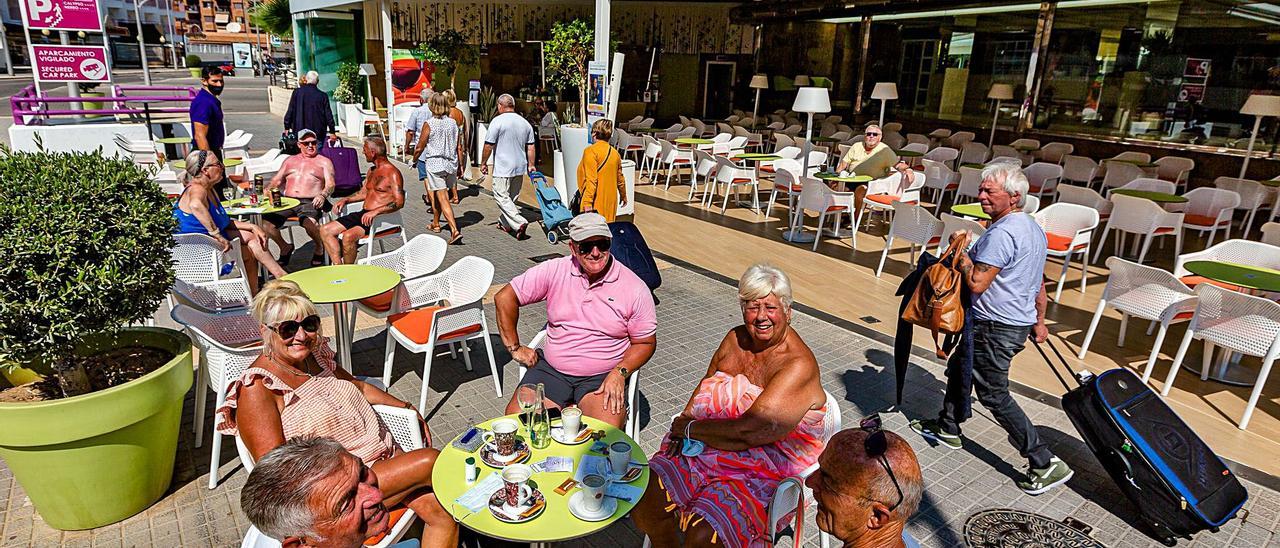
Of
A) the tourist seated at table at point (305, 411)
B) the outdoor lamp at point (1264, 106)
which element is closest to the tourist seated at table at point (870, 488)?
the tourist seated at table at point (305, 411)

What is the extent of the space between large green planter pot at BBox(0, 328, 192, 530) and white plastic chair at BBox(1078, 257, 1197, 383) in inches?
227

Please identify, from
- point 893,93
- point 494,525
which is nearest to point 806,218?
point 893,93

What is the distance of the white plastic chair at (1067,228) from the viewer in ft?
21.0

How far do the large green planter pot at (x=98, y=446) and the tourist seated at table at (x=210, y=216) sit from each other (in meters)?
2.06

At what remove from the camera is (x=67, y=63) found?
11164 mm

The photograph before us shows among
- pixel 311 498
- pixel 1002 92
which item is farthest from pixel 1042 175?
pixel 311 498

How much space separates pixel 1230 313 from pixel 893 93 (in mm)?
7971

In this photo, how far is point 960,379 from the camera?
12.0ft

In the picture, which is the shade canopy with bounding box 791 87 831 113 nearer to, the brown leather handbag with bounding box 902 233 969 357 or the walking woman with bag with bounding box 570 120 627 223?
the walking woman with bag with bounding box 570 120 627 223

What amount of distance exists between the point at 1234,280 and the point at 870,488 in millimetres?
4308

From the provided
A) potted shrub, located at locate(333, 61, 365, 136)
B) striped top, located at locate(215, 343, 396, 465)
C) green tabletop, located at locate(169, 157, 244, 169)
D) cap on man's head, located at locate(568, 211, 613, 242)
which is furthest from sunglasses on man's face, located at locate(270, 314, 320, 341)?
potted shrub, located at locate(333, 61, 365, 136)

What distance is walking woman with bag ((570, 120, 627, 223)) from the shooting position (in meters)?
6.49

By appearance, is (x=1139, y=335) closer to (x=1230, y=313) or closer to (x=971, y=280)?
(x=1230, y=313)

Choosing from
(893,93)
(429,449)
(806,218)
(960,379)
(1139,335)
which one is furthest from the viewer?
(893,93)
